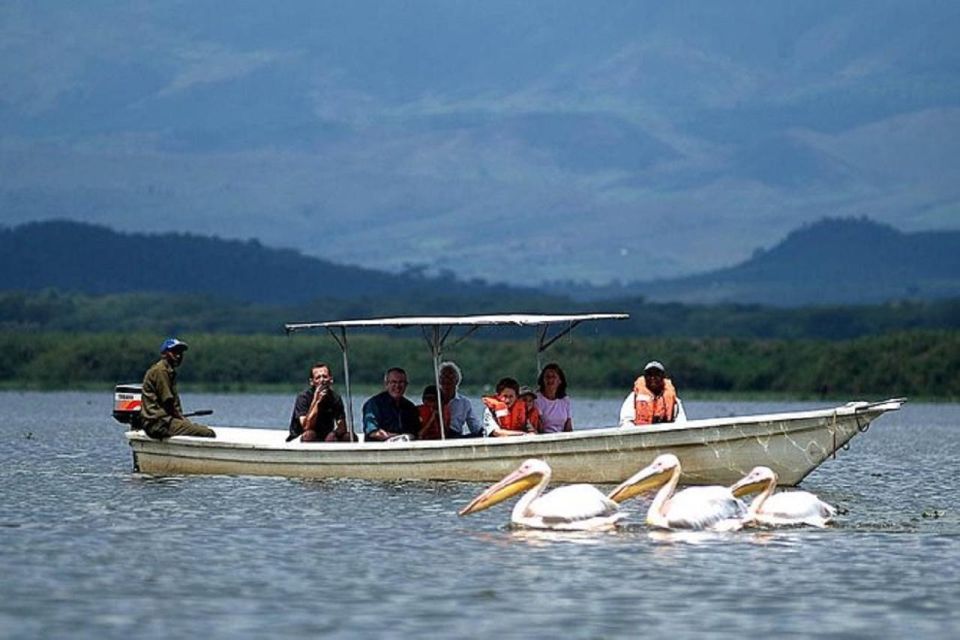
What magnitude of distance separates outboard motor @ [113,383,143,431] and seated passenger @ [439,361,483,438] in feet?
12.7

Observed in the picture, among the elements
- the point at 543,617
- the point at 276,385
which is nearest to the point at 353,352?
the point at 276,385

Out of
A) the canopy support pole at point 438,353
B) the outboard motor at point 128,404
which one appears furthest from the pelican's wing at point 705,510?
the outboard motor at point 128,404

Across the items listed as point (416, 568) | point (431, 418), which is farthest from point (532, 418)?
point (416, 568)

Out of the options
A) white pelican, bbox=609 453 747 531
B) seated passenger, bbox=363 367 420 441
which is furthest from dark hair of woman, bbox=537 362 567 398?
white pelican, bbox=609 453 747 531

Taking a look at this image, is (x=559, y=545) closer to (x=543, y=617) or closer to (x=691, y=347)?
(x=543, y=617)

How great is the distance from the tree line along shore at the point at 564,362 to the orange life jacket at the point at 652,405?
40072 millimetres

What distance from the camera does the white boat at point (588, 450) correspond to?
2548 cm

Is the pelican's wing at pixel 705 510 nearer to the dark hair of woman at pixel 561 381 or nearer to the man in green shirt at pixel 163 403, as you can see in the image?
the dark hair of woman at pixel 561 381

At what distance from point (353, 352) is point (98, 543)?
54902 millimetres

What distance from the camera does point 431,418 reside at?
27.8 m

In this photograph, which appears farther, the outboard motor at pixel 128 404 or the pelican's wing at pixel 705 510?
the outboard motor at pixel 128 404

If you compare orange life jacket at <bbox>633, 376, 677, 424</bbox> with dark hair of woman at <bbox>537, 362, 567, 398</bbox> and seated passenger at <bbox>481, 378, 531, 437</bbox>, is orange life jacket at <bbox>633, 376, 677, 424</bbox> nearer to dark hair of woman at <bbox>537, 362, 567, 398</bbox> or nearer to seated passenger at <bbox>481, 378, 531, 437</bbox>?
dark hair of woman at <bbox>537, 362, 567, 398</bbox>

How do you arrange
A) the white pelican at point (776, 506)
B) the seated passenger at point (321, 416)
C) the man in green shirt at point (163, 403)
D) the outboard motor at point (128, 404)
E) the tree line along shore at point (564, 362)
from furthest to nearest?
the tree line along shore at point (564, 362), the outboard motor at point (128, 404), the man in green shirt at point (163, 403), the seated passenger at point (321, 416), the white pelican at point (776, 506)

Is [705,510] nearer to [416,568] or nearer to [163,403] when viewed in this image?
[416,568]
